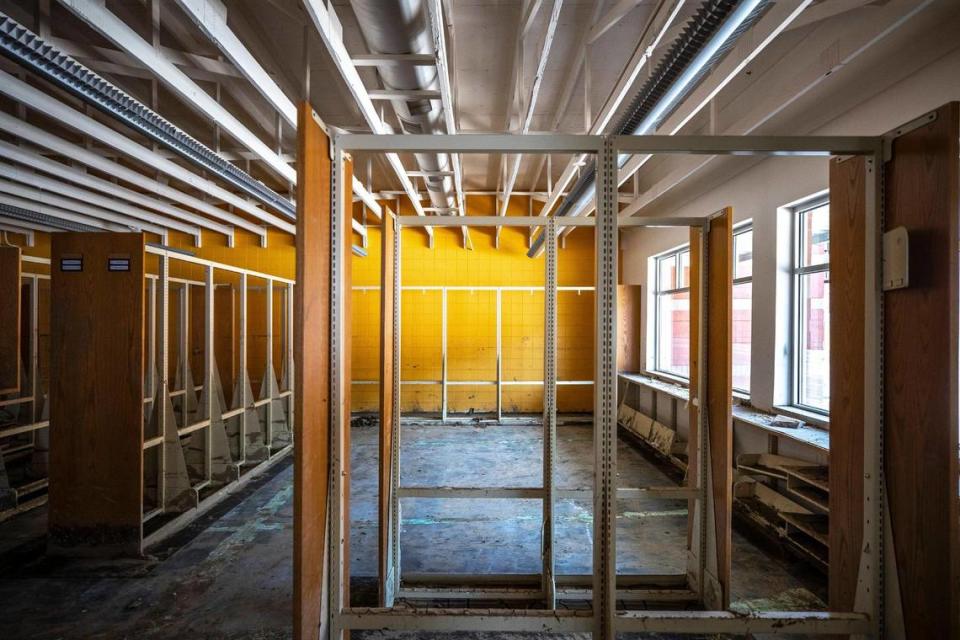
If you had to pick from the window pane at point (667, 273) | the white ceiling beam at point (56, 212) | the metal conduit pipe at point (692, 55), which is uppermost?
the white ceiling beam at point (56, 212)

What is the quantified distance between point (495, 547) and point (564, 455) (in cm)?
223

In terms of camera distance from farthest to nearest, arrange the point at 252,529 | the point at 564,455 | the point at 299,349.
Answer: the point at 564,455 → the point at 252,529 → the point at 299,349

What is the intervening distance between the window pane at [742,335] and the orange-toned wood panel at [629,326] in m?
1.60

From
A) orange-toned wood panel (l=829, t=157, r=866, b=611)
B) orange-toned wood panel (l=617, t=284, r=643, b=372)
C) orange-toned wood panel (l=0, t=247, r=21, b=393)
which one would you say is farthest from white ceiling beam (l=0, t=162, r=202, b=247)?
orange-toned wood panel (l=617, t=284, r=643, b=372)

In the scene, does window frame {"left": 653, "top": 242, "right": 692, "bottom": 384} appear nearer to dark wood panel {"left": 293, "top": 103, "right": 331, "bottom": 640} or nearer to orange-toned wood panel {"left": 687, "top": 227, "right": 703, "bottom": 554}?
orange-toned wood panel {"left": 687, "top": 227, "right": 703, "bottom": 554}

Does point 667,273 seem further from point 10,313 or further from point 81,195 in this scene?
point 10,313

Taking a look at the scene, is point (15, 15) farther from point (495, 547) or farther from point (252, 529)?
point (495, 547)

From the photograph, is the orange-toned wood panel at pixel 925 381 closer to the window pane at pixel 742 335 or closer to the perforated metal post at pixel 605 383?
the perforated metal post at pixel 605 383

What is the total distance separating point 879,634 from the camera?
1304mm

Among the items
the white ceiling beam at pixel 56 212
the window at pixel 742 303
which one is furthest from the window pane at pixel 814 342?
the white ceiling beam at pixel 56 212

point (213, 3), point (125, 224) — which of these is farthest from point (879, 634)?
point (125, 224)

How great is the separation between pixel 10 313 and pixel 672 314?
6839mm

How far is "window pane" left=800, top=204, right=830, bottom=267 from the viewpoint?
338cm

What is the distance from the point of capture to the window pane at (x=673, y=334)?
229 inches
